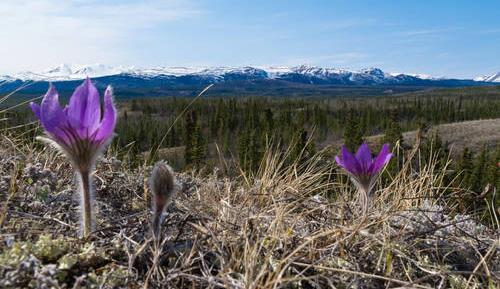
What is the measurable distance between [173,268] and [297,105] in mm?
125572

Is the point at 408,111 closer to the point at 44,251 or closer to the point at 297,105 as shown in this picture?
the point at 297,105

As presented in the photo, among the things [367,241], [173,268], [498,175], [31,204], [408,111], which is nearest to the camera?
[173,268]

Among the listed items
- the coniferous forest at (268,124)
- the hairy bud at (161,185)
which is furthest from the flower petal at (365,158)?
the coniferous forest at (268,124)

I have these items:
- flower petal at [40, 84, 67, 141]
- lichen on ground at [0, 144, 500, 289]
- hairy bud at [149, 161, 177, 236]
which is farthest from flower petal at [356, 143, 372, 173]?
flower petal at [40, 84, 67, 141]

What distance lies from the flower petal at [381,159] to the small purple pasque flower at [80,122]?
1.16m

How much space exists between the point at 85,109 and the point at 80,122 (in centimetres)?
4

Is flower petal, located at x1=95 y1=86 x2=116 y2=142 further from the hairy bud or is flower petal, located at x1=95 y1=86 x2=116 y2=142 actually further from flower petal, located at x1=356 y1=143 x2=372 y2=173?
flower petal, located at x1=356 y1=143 x2=372 y2=173

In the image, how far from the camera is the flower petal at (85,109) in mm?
1553

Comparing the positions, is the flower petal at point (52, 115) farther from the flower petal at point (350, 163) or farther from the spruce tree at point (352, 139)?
the spruce tree at point (352, 139)

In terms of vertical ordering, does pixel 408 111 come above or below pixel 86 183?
below

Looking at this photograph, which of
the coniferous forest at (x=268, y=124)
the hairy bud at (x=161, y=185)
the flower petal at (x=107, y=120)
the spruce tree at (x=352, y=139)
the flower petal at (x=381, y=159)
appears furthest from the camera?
the coniferous forest at (x=268, y=124)

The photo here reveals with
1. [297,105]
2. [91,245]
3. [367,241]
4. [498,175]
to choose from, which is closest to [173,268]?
[91,245]

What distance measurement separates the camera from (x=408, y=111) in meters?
123

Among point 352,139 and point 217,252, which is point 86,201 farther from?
point 352,139
